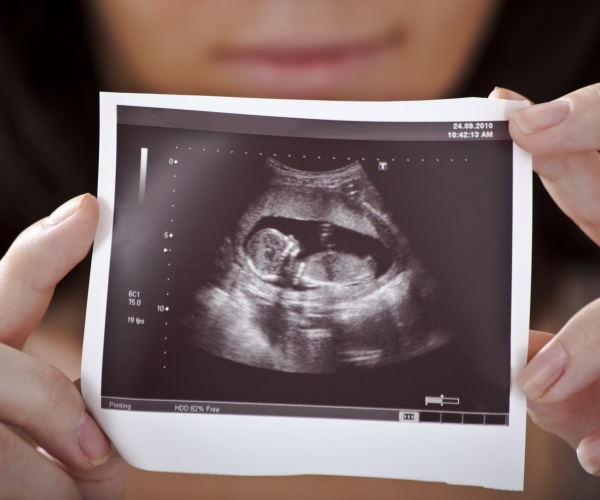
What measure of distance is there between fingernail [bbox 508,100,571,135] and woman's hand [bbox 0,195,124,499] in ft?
1.61

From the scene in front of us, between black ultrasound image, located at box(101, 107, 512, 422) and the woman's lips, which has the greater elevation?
the woman's lips

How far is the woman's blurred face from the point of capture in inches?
40.3

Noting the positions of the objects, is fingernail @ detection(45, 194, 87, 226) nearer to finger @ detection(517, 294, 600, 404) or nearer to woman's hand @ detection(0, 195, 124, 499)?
woman's hand @ detection(0, 195, 124, 499)

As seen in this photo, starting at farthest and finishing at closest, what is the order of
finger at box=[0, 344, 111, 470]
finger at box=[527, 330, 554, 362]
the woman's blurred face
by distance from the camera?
the woman's blurred face < finger at box=[527, 330, 554, 362] < finger at box=[0, 344, 111, 470]

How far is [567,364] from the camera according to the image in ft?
2.35

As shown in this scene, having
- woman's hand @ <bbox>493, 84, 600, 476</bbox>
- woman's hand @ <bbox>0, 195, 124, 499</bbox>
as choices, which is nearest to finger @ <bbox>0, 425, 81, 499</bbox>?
woman's hand @ <bbox>0, 195, 124, 499</bbox>

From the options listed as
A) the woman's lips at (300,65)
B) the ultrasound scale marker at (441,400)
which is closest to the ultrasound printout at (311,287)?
the ultrasound scale marker at (441,400)

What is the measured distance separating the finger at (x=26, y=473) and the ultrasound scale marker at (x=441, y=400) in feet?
1.41

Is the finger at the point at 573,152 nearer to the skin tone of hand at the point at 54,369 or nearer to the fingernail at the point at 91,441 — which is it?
the skin tone of hand at the point at 54,369

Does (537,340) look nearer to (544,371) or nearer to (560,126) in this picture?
(544,371)

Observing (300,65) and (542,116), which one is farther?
(300,65)

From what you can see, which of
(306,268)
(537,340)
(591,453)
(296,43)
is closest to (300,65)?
(296,43)

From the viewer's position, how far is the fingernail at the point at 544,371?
2.35 ft

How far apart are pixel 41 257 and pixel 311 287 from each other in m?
0.30
